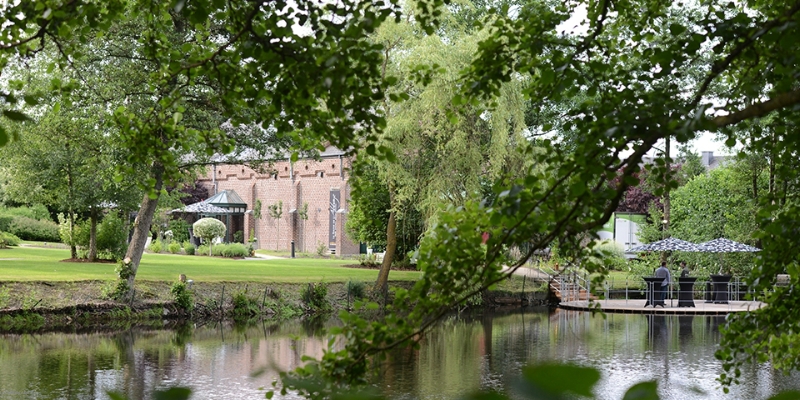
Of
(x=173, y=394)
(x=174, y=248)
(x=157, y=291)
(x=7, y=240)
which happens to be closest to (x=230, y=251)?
(x=174, y=248)

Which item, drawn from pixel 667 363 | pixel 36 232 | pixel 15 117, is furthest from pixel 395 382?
pixel 36 232

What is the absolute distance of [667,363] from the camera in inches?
669

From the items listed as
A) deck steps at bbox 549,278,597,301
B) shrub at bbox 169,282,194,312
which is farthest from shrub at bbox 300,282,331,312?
deck steps at bbox 549,278,597,301

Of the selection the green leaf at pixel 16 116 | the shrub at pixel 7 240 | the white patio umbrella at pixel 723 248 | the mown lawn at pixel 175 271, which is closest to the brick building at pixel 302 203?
the mown lawn at pixel 175 271

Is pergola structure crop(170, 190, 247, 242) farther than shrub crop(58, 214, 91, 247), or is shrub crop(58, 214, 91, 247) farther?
pergola structure crop(170, 190, 247, 242)

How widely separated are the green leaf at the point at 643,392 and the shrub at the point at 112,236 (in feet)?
94.0

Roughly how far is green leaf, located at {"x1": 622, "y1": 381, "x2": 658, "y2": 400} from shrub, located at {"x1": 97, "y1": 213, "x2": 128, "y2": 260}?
28.7 meters

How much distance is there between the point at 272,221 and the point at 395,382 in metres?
38.7

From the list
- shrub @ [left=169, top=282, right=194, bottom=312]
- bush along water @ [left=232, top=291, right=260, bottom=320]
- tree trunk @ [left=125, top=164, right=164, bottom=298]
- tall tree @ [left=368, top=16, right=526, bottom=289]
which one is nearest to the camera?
tree trunk @ [left=125, top=164, right=164, bottom=298]

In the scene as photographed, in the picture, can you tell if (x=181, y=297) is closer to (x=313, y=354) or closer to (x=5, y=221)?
(x=313, y=354)

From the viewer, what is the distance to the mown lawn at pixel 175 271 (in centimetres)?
2330

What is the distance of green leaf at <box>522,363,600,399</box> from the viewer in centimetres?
92

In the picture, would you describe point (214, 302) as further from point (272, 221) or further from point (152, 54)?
point (272, 221)

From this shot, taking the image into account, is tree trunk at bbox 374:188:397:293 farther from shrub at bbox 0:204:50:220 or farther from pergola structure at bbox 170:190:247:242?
pergola structure at bbox 170:190:247:242
